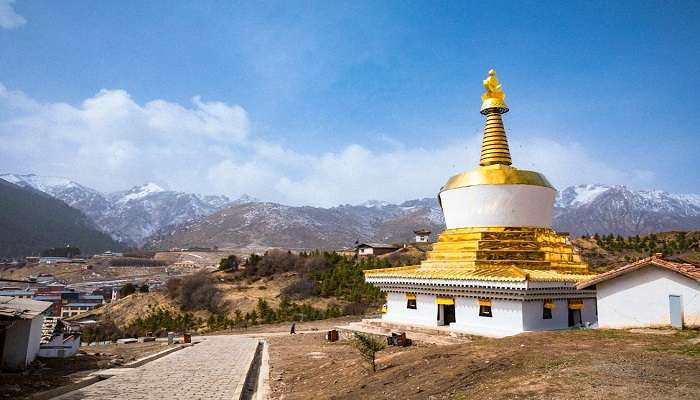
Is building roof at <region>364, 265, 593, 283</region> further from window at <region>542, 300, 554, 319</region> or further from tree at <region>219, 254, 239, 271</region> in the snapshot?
tree at <region>219, 254, 239, 271</region>

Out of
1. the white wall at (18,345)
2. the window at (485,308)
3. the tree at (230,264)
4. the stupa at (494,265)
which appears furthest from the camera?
the tree at (230,264)

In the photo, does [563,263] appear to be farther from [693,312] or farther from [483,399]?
[483,399]

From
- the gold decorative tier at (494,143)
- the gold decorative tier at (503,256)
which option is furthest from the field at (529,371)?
the gold decorative tier at (494,143)

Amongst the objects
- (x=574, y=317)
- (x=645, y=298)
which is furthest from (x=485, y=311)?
(x=645, y=298)

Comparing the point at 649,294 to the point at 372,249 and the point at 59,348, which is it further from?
the point at 372,249

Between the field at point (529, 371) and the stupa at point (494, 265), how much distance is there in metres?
2.72

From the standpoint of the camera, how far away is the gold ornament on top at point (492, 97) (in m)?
24.1

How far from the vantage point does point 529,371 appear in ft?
33.1

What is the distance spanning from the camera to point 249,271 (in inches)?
2581

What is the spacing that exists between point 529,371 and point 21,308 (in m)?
17.1

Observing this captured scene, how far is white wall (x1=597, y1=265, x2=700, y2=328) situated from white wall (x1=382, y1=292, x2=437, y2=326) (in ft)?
22.1

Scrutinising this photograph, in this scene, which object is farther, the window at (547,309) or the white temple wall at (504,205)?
the white temple wall at (504,205)

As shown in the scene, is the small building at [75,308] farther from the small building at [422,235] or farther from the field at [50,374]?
the field at [50,374]

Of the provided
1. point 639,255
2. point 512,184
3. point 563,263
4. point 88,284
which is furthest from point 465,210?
point 88,284
